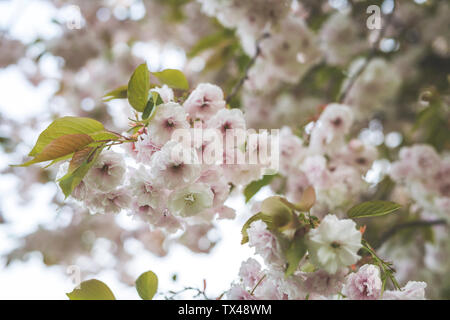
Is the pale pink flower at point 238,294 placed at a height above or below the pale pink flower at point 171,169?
below

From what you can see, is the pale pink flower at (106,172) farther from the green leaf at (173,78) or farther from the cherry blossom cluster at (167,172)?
the green leaf at (173,78)

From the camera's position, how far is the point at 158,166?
59 centimetres

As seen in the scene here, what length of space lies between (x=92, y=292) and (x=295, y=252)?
15.4 inches

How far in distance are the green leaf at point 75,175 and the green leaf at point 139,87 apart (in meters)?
0.11

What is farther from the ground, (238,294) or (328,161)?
(328,161)

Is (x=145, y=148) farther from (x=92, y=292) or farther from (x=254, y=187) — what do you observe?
(x=254, y=187)

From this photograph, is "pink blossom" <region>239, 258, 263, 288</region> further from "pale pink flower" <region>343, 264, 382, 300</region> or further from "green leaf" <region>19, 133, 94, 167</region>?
"green leaf" <region>19, 133, 94, 167</region>

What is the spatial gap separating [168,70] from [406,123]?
2092 mm

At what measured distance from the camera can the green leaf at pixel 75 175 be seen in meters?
0.58

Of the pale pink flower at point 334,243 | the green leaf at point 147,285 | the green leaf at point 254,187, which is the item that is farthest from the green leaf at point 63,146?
the green leaf at point 254,187

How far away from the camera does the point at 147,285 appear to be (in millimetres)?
694

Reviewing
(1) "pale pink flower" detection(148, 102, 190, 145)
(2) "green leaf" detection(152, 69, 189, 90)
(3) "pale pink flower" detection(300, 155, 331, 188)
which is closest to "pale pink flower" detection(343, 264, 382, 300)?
(1) "pale pink flower" detection(148, 102, 190, 145)

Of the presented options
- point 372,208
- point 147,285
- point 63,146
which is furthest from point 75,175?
point 372,208

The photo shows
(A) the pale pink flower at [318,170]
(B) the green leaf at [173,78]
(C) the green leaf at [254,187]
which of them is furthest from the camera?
(A) the pale pink flower at [318,170]
